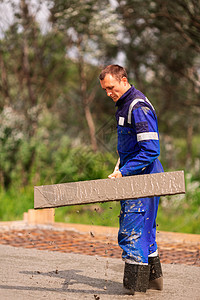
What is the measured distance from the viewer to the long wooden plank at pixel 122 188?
3.73 meters

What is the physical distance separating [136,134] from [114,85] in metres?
0.46

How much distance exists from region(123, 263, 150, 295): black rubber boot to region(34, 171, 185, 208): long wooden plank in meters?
0.75

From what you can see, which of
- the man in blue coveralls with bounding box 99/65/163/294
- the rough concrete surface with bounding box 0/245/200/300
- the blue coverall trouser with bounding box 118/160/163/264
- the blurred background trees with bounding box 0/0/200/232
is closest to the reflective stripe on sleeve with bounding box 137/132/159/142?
the man in blue coveralls with bounding box 99/65/163/294

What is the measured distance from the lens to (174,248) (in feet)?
24.0

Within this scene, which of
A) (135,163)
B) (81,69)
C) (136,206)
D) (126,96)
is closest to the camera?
(135,163)

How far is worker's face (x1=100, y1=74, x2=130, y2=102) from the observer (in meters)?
4.28

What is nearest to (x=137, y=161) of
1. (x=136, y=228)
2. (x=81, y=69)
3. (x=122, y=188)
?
(x=122, y=188)

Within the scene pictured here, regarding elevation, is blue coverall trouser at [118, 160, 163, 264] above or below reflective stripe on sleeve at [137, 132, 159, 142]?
below

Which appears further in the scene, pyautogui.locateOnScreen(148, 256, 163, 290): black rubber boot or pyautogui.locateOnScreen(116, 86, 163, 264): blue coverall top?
pyautogui.locateOnScreen(148, 256, 163, 290): black rubber boot

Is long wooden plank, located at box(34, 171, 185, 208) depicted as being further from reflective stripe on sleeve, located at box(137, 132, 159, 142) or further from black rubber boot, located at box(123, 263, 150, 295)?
black rubber boot, located at box(123, 263, 150, 295)

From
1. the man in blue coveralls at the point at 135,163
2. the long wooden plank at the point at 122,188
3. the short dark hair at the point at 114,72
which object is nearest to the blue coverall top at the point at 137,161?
the man in blue coveralls at the point at 135,163

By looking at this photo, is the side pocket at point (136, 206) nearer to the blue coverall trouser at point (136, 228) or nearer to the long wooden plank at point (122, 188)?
the blue coverall trouser at point (136, 228)

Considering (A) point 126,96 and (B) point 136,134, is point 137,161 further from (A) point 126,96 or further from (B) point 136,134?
(A) point 126,96

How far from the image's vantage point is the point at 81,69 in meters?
16.0
